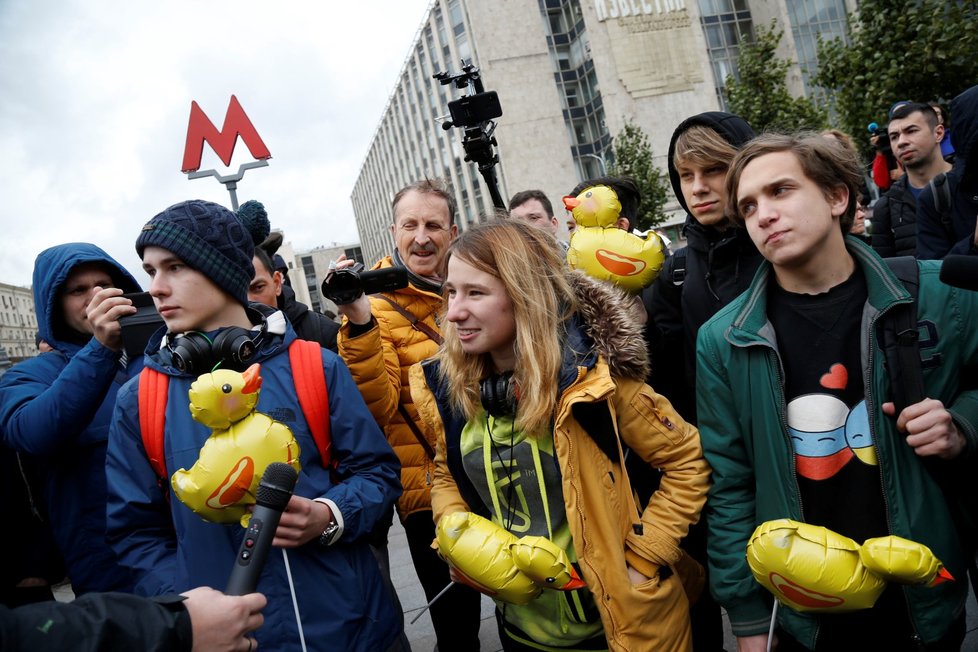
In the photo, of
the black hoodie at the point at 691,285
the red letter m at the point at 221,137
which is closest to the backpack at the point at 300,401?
the black hoodie at the point at 691,285

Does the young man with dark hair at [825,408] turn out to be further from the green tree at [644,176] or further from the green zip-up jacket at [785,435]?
the green tree at [644,176]

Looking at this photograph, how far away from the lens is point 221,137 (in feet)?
25.5

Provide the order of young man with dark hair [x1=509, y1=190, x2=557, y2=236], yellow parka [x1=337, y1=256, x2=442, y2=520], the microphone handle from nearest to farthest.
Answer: the microphone handle, yellow parka [x1=337, y1=256, x2=442, y2=520], young man with dark hair [x1=509, y1=190, x2=557, y2=236]

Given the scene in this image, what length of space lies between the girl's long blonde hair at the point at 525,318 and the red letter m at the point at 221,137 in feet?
20.6

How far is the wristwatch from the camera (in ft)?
6.15

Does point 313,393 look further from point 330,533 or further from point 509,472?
point 509,472

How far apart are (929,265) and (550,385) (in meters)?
1.15

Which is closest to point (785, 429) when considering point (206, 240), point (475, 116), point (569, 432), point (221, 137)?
point (569, 432)

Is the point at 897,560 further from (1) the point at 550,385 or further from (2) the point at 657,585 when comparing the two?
(1) the point at 550,385

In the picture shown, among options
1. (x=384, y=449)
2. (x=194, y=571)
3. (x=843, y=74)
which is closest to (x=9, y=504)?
(x=194, y=571)

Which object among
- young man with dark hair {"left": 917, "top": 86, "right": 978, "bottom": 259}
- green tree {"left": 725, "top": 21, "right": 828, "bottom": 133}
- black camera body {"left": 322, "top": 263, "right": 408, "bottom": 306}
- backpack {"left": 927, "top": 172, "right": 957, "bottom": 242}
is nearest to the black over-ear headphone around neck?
black camera body {"left": 322, "top": 263, "right": 408, "bottom": 306}

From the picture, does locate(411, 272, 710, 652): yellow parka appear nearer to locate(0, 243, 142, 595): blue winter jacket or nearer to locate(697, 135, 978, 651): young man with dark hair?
locate(697, 135, 978, 651): young man with dark hair

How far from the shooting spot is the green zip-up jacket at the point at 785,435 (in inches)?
69.9

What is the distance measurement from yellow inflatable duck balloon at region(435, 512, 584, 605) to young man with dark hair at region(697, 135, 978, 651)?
56cm
